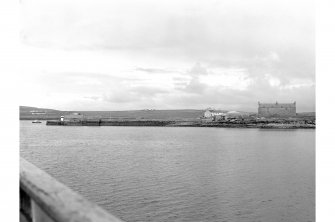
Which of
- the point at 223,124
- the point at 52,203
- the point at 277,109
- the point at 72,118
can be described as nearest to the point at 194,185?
the point at 52,203

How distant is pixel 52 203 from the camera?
2.59 feet

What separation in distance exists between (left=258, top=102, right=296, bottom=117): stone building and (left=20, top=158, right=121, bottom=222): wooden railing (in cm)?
8470

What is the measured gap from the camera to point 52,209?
30.5 inches

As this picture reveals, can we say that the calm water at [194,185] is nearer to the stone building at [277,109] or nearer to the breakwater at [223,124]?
the breakwater at [223,124]

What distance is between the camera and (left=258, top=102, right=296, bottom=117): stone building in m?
82.3

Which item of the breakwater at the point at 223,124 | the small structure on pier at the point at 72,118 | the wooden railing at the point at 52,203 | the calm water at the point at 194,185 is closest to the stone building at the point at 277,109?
the breakwater at the point at 223,124

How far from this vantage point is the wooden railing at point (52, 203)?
2.35 feet

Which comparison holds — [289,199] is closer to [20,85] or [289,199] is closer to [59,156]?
[20,85]

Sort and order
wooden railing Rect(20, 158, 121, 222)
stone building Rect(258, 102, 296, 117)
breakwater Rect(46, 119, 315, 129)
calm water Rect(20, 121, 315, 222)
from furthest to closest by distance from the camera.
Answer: stone building Rect(258, 102, 296, 117), breakwater Rect(46, 119, 315, 129), calm water Rect(20, 121, 315, 222), wooden railing Rect(20, 158, 121, 222)

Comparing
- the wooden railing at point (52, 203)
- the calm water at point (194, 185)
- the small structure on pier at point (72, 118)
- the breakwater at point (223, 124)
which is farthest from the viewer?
the small structure on pier at point (72, 118)

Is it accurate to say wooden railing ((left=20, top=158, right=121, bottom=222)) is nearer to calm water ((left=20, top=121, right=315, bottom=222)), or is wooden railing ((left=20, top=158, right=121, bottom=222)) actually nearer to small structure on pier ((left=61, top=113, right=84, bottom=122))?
calm water ((left=20, top=121, right=315, bottom=222))

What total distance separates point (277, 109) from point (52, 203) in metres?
85.7

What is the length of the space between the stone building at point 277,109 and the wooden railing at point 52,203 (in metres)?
84.7

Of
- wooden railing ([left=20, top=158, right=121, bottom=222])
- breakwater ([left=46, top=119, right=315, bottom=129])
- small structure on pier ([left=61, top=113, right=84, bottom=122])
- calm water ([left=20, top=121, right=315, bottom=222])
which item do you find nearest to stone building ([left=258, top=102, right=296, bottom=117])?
breakwater ([left=46, top=119, right=315, bottom=129])
